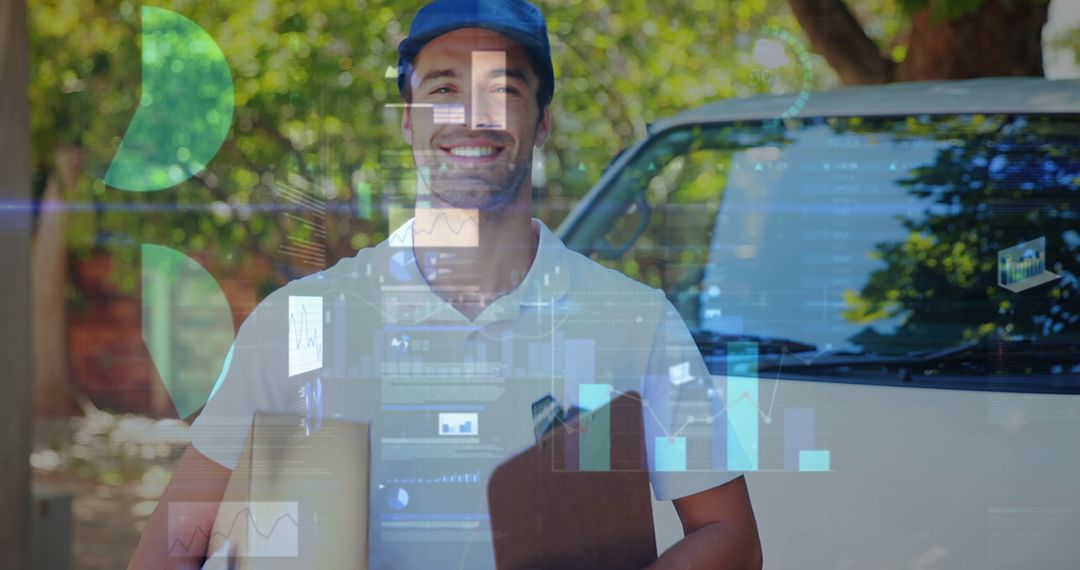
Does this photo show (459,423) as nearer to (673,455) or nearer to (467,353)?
(467,353)

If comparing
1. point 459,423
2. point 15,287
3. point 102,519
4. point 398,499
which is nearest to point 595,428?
point 459,423

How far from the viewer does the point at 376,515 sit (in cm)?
226

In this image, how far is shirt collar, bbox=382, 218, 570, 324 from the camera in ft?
7.51

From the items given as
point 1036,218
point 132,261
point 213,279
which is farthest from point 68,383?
point 1036,218

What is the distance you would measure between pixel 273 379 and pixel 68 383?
104 cm

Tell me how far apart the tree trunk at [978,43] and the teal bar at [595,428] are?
3.83ft

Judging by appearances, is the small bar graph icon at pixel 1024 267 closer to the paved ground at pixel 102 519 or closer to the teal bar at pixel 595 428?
the teal bar at pixel 595 428

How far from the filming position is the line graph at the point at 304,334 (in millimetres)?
2256

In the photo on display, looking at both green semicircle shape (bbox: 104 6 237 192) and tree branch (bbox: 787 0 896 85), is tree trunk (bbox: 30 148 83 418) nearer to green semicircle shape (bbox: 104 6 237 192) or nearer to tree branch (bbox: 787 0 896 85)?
green semicircle shape (bbox: 104 6 237 192)

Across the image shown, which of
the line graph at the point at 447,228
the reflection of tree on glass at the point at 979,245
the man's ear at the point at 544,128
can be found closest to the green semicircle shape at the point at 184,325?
the line graph at the point at 447,228

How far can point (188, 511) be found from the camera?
7.45 ft

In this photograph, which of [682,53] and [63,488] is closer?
[682,53]

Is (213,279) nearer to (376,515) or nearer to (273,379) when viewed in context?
(273,379)

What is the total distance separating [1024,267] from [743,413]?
0.67 metres
